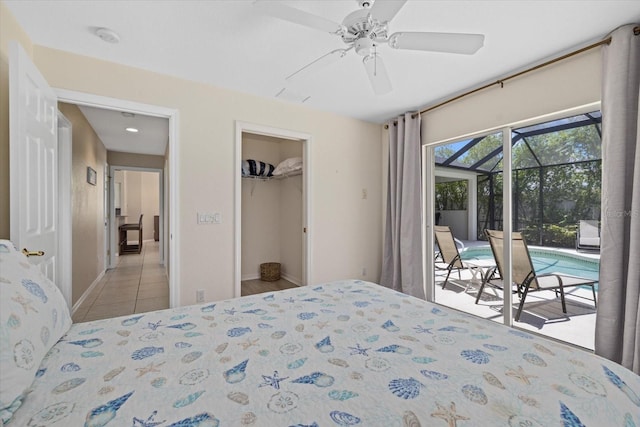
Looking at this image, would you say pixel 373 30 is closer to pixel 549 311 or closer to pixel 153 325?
pixel 153 325

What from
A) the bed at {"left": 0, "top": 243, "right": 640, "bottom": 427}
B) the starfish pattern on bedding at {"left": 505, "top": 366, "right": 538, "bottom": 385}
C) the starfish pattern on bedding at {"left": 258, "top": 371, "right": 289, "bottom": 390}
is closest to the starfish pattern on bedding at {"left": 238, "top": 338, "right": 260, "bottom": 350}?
the bed at {"left": 0, "top": 243, "right": 640, "bottom": 427}

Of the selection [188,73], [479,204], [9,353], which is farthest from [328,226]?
[9,353]

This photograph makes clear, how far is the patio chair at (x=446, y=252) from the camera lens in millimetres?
3428

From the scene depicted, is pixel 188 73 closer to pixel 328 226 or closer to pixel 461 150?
pixel 328 226

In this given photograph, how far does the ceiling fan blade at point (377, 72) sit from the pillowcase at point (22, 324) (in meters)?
1.99

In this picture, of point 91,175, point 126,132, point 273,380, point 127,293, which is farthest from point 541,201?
point 91,175

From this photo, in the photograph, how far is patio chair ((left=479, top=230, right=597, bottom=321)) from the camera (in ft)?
8.43

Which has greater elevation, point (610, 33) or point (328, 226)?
point (610, 33)

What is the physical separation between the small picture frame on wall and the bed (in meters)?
3.62

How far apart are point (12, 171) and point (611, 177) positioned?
3703mm

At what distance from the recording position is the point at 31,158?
174 cm

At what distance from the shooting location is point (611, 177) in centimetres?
201

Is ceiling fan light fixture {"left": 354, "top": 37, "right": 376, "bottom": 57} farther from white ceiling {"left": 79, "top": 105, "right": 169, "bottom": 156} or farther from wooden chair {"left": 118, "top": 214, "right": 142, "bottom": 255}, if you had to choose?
wooden chair {"left": 118, "top": 214, "right": 142, "bottom": 255}

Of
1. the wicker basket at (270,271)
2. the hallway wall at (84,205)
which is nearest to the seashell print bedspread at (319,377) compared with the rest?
the hallway wall at (84,205)
